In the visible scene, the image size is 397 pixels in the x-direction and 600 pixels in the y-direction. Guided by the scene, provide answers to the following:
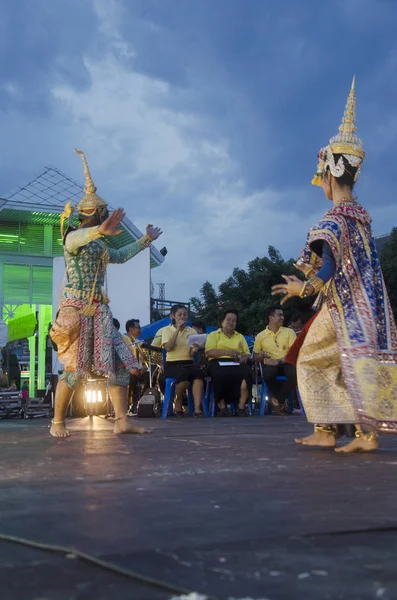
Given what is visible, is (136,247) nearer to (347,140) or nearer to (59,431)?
(59,431)

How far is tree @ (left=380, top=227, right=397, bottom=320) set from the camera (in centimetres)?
2200

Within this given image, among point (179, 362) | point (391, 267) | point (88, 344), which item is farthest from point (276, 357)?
point (391, 267)

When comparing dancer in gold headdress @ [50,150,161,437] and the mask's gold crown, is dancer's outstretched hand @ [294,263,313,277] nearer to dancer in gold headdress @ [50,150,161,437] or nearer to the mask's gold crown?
the mask's gold crown

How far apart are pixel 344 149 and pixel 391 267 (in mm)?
18803

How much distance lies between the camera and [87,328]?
530 centimetres

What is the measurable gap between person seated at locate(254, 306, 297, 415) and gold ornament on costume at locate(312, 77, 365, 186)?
19.4 ft

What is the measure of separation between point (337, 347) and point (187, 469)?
131 cm

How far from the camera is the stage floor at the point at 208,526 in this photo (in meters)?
1.23

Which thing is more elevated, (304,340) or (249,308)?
(249,308)

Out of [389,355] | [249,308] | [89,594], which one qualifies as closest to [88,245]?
[389,355]

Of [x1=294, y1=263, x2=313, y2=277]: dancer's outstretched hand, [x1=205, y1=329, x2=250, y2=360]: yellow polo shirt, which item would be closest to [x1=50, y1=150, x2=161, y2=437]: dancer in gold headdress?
[x1=294, y1=263, x2=313, y2=277]: dancer's outstretched hand

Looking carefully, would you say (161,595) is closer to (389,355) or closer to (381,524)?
(381,524)

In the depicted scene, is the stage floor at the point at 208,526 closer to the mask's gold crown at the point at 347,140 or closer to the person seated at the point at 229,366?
the mask's gold crown at the point at 347,140

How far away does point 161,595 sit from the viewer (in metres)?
1.18
